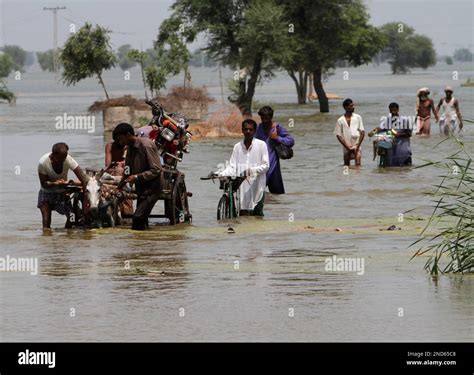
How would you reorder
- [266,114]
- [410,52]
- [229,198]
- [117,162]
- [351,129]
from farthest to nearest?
[410,52]
[351,129]
[266,114]
[229,198]
[117,162]

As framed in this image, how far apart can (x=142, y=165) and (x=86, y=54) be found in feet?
99.8

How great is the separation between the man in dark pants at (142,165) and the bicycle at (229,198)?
1089mm

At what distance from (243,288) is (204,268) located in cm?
145

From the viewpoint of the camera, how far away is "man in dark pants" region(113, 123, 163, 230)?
51.5 feet

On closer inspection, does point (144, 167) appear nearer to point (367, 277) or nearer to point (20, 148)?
point (367, 277)

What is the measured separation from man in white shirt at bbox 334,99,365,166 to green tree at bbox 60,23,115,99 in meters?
22.0

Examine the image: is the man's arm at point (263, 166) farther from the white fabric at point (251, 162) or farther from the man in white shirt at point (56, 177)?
the man in white shirt at point (56, 177)

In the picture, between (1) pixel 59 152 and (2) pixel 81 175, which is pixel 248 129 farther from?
(1) pixel 59 152

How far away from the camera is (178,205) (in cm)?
1695

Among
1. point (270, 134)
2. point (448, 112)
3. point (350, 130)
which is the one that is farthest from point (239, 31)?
point (270, 134)

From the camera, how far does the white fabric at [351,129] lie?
23844 millimetres

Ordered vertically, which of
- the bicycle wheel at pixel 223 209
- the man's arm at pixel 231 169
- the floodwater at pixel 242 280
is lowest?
the floodwater at pixel 242 280

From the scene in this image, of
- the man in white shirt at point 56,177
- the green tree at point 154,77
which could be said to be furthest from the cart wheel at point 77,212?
the green tree at point 154,77

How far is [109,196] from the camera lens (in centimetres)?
1602
